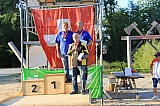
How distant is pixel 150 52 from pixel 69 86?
17010 mm

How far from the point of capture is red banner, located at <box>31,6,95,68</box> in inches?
344

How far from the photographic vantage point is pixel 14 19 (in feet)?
116

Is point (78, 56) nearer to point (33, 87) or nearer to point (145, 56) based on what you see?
point (33, 87)

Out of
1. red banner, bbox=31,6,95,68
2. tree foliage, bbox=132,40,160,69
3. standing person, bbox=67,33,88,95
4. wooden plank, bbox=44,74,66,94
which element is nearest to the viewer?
standing person, bbox=67,33,88,95

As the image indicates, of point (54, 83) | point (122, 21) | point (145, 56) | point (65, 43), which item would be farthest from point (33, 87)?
point (122, 21)

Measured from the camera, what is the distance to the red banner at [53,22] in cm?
873

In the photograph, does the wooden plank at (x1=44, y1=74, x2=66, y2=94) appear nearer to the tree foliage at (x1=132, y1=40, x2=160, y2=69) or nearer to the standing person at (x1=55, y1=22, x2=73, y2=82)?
the standing person at (x1=55, y1=22, x2=73, y2=82)

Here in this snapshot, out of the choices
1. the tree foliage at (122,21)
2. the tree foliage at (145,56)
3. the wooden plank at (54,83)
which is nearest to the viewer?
the wooden plank at (54,83)

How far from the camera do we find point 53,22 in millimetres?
8914

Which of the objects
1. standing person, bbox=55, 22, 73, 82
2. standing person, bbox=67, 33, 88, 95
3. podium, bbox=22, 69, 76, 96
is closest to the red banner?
standing person, bbox=55, 22, 73, 82

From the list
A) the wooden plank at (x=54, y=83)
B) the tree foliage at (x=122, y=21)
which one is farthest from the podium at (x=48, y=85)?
the tree foliage at (x=122, y=21)

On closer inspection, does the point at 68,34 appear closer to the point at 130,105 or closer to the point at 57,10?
the point at 57,10

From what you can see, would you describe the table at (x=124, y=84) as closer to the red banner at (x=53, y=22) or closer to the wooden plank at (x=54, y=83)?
the red banner at (x=53, y=22)

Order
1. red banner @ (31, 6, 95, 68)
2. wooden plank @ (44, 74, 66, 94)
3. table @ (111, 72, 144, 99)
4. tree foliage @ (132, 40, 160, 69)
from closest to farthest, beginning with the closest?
wooden plank @ (44, 74, 66, 94)
table @ (111, 72, 144, 99)
red banner @ (31, 6, 95, 68)
tree foliage @ (132, 40, 160, 69)
